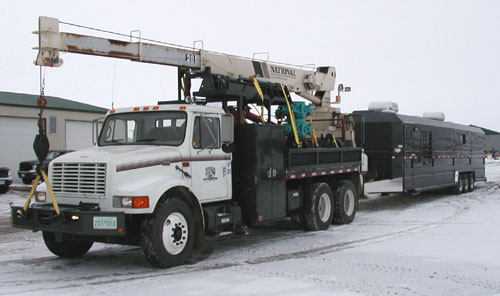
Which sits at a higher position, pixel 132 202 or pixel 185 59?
pixel 185 59

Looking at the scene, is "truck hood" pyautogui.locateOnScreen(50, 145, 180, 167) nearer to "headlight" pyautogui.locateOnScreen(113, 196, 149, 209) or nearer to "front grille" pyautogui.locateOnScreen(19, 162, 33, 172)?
"headlight" pyautogui.locateOnScreen(113, 196, 149, 209)

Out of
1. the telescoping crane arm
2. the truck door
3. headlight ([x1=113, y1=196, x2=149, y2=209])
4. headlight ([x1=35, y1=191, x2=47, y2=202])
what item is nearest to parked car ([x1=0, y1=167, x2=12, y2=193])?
the telescoping crane arm

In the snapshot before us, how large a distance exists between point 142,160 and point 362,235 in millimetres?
5501

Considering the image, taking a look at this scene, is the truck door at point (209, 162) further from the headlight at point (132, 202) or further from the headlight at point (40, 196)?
the headlight at point (40, 196)

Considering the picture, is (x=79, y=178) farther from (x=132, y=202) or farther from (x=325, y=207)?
(x=325, y=207)

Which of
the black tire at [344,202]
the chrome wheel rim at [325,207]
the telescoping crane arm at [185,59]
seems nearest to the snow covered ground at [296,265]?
the black tire at [344,202]

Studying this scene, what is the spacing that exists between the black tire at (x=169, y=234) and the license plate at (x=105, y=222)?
515 millimetres

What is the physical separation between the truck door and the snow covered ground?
3.78 ft

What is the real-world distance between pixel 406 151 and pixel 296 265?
9.79m

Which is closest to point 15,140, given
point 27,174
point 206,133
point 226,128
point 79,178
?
point 27,174

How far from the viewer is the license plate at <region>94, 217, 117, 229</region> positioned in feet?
25.6

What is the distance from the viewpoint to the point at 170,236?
330 inches

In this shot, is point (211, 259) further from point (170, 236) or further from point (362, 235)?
point (362, 235)

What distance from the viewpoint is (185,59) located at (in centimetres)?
1115
